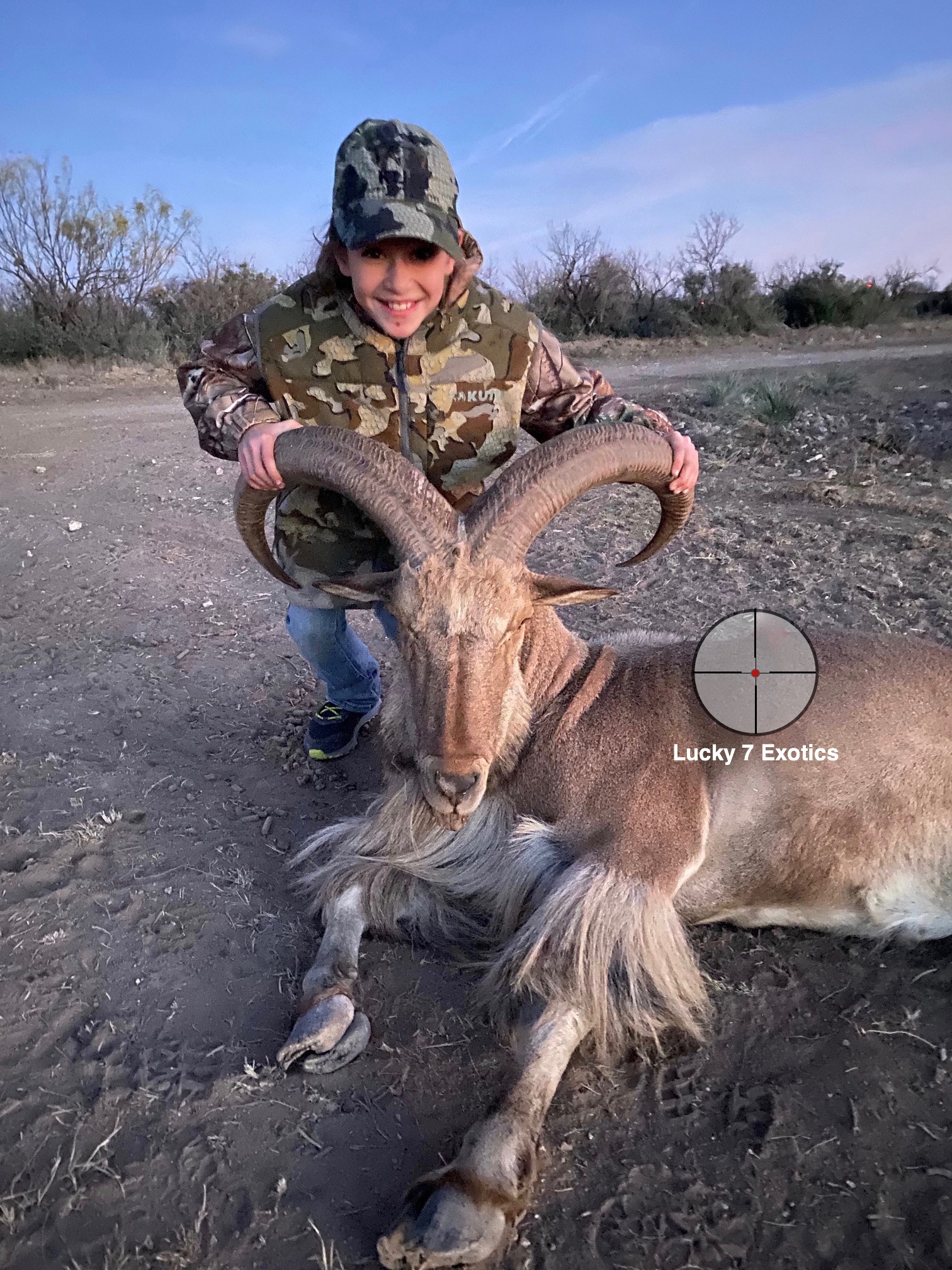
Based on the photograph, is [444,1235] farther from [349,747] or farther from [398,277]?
[398,277]

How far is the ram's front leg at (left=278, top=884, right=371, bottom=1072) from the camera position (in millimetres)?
2861

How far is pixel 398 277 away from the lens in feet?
11.7

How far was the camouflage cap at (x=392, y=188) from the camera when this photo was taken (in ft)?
11.0

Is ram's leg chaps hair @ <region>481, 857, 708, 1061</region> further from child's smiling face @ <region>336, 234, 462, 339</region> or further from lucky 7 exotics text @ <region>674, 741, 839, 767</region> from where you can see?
child's smiling face @ <region>336, 234, 462, 339</region>

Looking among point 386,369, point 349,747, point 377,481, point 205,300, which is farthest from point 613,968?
point 205,300

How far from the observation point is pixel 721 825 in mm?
3367

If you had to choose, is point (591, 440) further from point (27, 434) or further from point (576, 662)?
point (27, 434)

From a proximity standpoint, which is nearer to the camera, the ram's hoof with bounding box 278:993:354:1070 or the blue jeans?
the ram's hoof with bounding box 278:993:354:1070

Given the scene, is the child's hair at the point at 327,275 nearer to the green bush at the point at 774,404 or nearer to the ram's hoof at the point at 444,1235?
the ram's hoof at the point at 444,1235

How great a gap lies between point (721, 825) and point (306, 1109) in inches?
72.7

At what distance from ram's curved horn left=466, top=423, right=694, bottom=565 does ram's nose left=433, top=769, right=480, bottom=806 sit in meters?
0.85

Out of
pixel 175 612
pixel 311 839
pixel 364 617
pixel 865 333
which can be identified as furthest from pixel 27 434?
pixel 865 333

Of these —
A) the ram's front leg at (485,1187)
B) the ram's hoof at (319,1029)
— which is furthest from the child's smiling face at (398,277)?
the ram's front leg at (485,1187)
